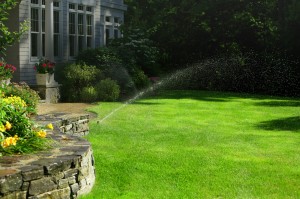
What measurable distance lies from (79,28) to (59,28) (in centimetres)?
197

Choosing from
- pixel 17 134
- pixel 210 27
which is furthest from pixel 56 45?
pixel 17 134

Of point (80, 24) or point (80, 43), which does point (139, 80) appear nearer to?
point (80, 43)

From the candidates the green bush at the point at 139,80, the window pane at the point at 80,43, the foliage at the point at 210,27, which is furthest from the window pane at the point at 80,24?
the foliage at the point at 210,27

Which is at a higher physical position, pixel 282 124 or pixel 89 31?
pixel 89 31

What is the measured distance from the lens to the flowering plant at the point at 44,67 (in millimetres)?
17453

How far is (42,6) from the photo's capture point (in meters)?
18.4

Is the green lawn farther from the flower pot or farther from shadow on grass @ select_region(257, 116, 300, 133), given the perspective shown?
the flower pot

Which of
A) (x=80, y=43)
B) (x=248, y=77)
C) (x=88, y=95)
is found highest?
Answer: (x=80, y=43)

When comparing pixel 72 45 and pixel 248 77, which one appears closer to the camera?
pixel 72 45

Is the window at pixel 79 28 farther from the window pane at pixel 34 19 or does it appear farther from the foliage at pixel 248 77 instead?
the foliage at pixel 248 77

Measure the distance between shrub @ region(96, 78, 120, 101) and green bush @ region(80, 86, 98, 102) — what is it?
28cm

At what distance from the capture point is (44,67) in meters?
17.4

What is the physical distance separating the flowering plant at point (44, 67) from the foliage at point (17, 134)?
9597 millimetres

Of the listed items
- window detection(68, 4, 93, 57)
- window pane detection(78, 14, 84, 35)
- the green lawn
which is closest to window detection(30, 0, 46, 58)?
window detection(68, 4, 93, 57)
